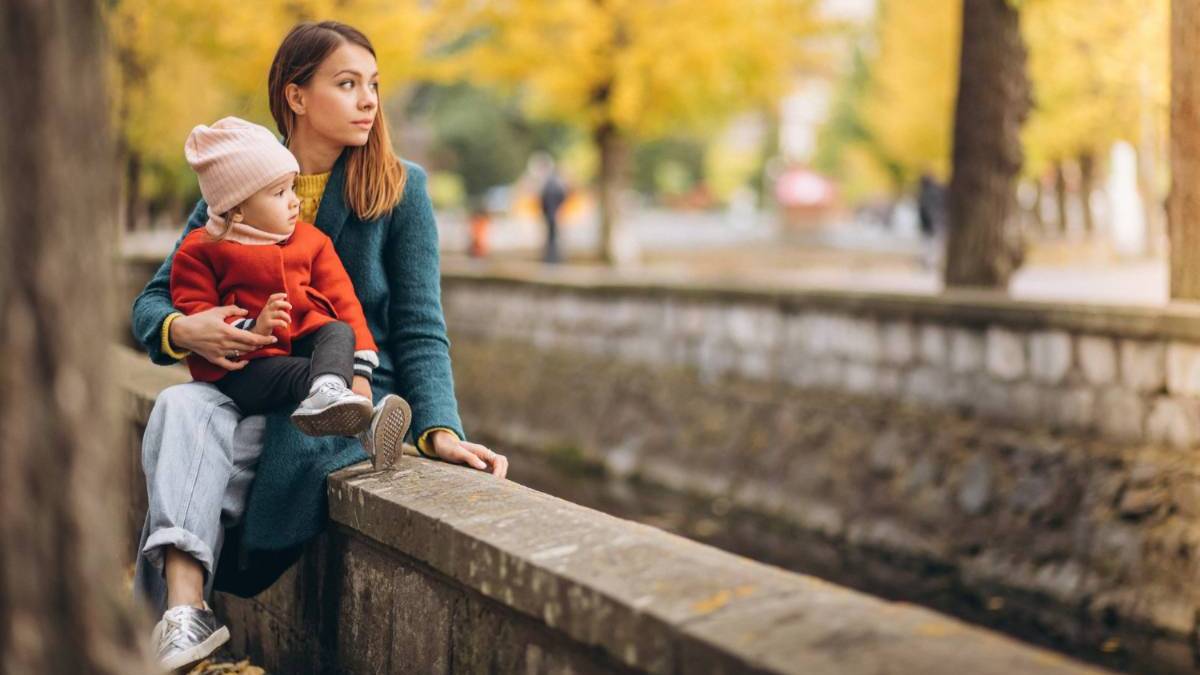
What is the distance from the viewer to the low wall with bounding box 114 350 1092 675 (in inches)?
90.0

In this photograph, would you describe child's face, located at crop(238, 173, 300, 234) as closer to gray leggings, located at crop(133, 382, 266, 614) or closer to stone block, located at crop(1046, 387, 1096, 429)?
gray leggings, located at crop(133, 382, 266, 614)

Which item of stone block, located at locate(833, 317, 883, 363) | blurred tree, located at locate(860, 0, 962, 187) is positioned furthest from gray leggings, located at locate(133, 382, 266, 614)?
blurred tree, located at locate(860, 0, 962, 187)

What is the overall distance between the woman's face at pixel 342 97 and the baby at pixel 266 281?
0.23 m

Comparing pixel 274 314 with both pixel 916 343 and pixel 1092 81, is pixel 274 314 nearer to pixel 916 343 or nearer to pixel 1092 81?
pixel 916 343

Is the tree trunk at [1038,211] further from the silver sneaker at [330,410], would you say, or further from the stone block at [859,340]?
the silver sneaker at [330,410]

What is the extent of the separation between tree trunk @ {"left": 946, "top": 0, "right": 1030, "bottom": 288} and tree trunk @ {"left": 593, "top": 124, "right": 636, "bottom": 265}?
43.3ft

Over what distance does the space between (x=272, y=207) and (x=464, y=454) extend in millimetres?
856

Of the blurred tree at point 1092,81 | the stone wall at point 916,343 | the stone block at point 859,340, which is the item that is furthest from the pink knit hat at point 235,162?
the blurred tree at point 1092,81

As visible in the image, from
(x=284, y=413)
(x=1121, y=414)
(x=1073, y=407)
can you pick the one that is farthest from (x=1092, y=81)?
(x=284, y=413)

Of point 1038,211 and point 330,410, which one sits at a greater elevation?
point 1038,211

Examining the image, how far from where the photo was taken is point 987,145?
11406mm

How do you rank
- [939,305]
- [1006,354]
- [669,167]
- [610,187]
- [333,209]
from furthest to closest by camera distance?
[669,167] < [610,187] < [939,305] < [1006,354] < [333,209]

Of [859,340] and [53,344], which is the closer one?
[53,344]

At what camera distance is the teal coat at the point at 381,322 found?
360cm
